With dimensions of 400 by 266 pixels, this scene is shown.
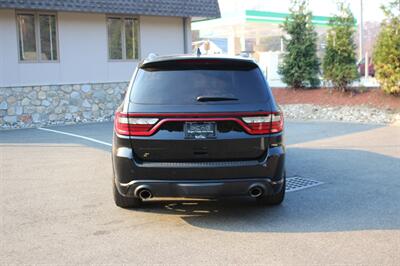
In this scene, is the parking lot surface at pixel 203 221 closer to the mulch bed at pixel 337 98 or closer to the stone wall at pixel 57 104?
the stone wall at pixel 57 104

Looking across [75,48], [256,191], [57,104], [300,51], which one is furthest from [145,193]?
[300,51]

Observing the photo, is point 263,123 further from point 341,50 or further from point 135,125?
point 341,50

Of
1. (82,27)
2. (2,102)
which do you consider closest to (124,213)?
(2,102)

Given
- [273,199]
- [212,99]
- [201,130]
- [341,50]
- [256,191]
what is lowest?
[273,199]

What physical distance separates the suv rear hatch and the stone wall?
1032 cm

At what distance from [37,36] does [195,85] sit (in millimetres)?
11568

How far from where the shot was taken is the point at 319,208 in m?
6.08

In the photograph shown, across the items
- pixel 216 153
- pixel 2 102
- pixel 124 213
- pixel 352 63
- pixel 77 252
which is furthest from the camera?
pixel 352 63

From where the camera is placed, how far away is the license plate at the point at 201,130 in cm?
522

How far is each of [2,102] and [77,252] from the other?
453 inches

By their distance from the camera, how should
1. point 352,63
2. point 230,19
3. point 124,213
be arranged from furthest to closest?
point 230,19
point 352,63
point 124,213

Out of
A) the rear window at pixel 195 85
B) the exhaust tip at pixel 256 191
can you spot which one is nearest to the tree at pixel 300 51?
the rear window at pixel 195 85

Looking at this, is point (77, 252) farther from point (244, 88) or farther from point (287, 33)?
point (287, 33)

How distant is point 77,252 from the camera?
186 inches
